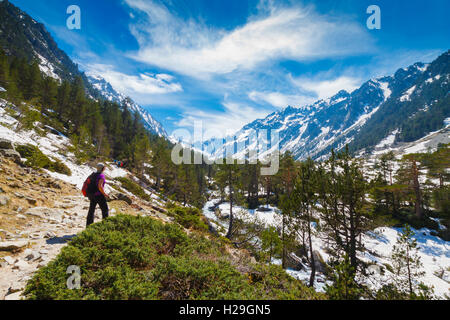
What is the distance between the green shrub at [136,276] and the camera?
3.56 metres

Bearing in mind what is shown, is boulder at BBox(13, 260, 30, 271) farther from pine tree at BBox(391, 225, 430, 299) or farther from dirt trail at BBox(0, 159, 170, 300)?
pine tree at BBox(391, 225, 430, 299)

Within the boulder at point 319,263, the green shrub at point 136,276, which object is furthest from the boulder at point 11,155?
the boulder at point 319,263

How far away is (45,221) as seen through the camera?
25.7ft

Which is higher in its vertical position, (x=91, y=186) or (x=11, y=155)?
(x=11, y=155)

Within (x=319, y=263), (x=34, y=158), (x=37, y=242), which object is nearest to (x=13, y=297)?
(x=37, y=242)

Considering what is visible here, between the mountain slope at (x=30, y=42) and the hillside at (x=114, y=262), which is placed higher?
the mountain slope at (x=30, y=42)

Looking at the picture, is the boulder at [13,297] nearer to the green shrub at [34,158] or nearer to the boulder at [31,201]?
the boulder at [31,201]

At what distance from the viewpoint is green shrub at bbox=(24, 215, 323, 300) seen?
11.7 ft

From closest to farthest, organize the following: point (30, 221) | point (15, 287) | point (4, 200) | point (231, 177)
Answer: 1. point (15, 287)
2. point (30, 221)
3. point (4, 200)
4. point (231, 177)

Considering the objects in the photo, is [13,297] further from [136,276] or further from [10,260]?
[136,276]

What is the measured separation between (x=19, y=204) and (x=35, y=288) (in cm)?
728

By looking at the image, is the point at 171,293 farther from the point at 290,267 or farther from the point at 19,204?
the point at 290,267

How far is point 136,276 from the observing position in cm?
430
